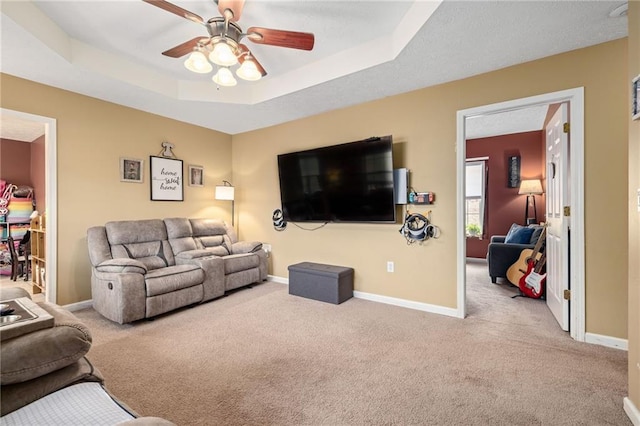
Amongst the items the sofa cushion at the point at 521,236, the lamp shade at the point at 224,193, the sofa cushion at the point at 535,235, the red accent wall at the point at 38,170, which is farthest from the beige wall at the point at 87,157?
the sofa cushion at the point at 535,235

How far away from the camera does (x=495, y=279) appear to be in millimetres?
4520

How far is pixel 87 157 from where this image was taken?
3.47m

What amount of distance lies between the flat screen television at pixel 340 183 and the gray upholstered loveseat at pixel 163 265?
1031 millimetres

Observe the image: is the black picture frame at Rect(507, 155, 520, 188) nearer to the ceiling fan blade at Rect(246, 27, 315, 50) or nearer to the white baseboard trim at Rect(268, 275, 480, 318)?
the white baseboard trim at Rect(268, 275, 480, 318)

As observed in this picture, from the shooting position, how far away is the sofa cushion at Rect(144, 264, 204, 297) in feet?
9.78

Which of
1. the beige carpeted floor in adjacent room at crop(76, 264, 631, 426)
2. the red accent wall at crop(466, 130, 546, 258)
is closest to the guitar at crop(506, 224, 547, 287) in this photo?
the beige carpeted floor in adjacent room at crop(76, 264, 631, 426)

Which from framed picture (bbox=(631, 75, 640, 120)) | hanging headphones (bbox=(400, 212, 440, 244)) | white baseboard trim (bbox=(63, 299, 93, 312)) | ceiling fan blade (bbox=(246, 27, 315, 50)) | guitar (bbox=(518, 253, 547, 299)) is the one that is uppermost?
ceiling fan blade (bbox=(246, 27, 315, 50))

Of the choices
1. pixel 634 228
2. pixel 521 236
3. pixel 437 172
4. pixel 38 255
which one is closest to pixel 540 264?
pixel 521 236

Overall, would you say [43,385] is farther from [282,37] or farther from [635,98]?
[635,98]

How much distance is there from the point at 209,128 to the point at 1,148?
12.6 feet

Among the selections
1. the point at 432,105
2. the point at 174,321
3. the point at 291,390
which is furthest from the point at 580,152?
the point at 174,321

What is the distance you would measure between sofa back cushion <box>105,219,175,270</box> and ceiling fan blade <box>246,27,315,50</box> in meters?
2.69

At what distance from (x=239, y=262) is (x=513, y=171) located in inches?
216

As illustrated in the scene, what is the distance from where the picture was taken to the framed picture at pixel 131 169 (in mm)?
3795
